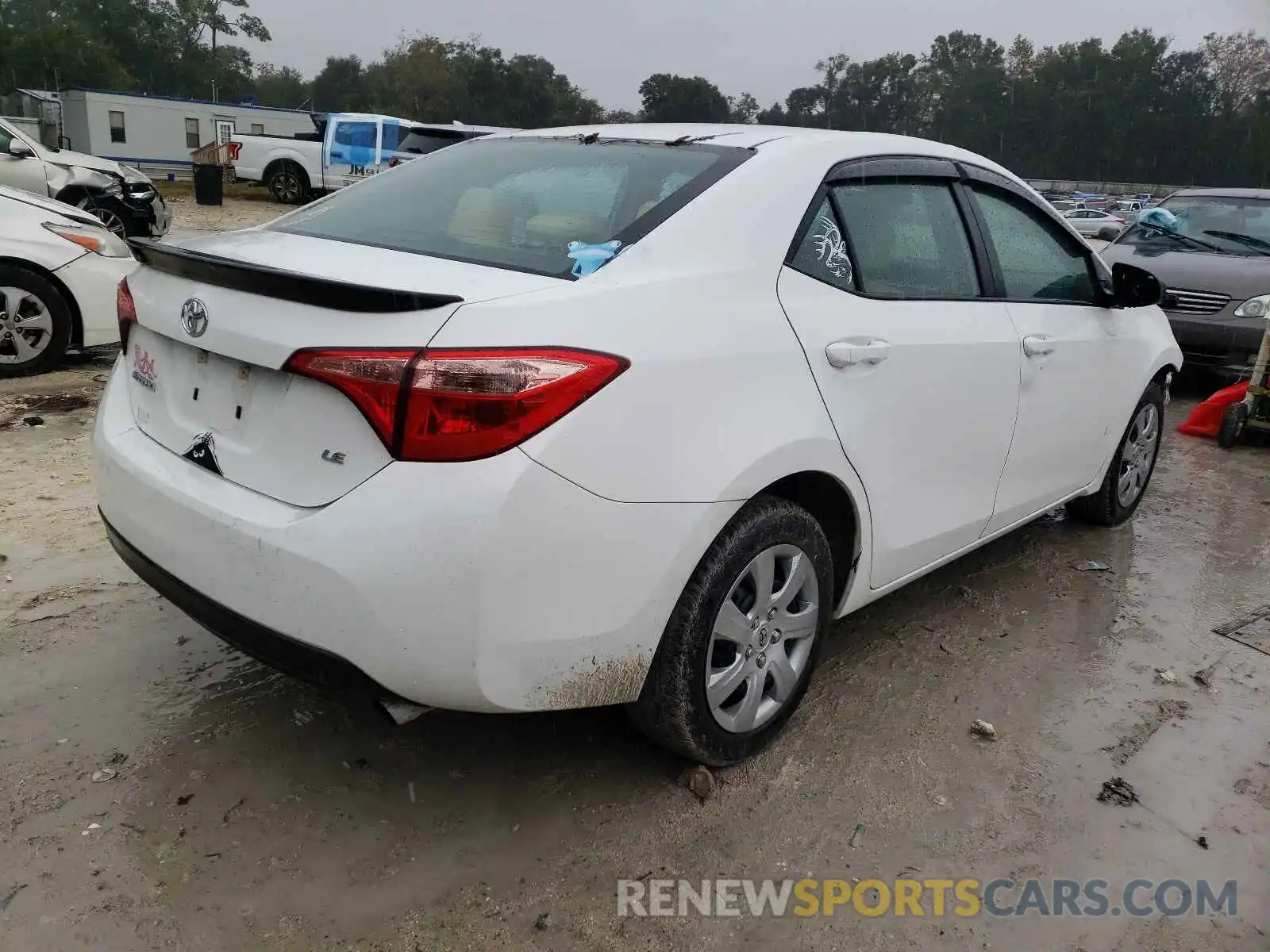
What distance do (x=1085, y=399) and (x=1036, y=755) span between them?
5.24 feet

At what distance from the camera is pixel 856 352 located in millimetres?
2650

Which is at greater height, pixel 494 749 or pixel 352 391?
pixel 352 391

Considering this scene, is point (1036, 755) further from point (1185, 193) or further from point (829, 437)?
point (1185, 193)

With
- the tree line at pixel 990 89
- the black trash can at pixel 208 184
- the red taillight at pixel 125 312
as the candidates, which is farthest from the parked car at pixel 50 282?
the tree line at pixel 990 89

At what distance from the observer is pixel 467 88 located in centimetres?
7044

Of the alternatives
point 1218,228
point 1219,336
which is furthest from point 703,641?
point 1218,228

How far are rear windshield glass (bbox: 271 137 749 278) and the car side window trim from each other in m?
1.08

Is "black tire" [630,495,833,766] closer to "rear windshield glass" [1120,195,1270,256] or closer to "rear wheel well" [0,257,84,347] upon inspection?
"rear wheel well" [0,257,84,347]

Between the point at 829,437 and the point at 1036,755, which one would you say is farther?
the point at 1036,755

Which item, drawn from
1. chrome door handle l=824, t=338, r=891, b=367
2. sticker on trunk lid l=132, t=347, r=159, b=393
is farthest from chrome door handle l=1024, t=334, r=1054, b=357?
sticker on trunk lid l=132, t=347, r=159, b=393

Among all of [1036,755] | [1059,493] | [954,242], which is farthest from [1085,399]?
[1036,755]

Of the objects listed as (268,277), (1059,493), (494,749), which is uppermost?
(268,277)

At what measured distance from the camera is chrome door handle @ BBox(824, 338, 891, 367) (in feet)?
8.50

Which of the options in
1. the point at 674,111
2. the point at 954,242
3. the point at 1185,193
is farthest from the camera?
the point at 674,111
